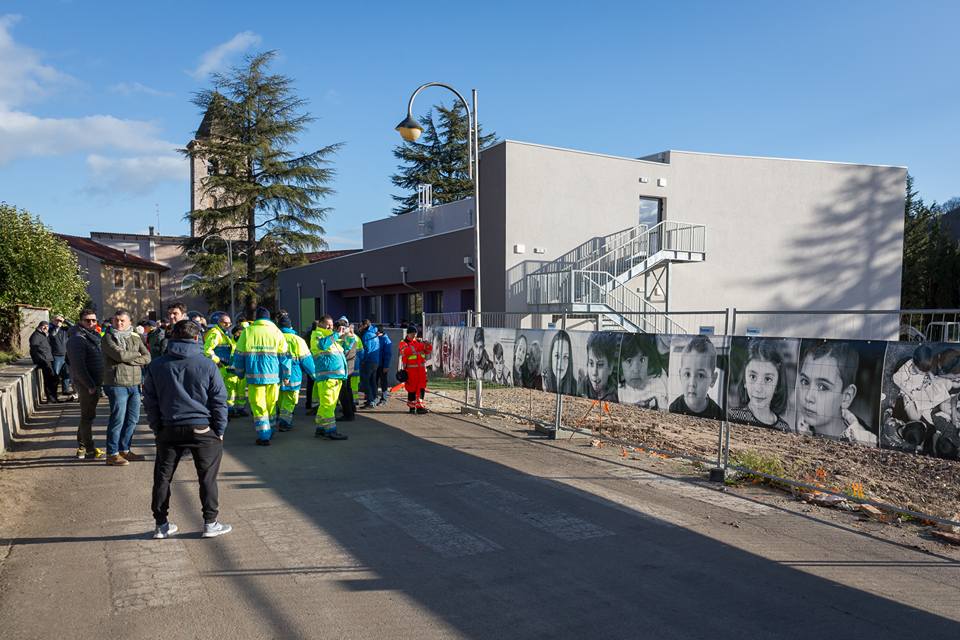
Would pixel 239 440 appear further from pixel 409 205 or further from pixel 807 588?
pixel 409 205

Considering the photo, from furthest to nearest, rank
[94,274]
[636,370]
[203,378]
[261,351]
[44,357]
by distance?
1. [94,274]
2. [44,357]
3. [261,351]
4. [636,370]
5. [203,378]

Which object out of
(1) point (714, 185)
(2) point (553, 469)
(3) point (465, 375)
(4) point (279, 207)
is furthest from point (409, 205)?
(2) point (553, 469)

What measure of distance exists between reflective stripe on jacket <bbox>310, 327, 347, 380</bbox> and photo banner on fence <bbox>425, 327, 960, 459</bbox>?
3.19 meters

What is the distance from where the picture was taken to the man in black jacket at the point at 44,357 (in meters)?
13.8

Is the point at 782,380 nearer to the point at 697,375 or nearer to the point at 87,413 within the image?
the point at 697,375

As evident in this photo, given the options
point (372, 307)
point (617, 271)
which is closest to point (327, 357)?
point (617, 271)

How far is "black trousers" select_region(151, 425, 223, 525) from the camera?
532 cm

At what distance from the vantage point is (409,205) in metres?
54.3

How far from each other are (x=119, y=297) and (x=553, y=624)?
58.1m

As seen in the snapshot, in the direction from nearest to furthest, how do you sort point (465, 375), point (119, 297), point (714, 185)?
point (465, 375) → point (714, 185) → point (119, 297)

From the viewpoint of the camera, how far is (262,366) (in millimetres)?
9039

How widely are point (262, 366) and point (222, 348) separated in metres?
2.13

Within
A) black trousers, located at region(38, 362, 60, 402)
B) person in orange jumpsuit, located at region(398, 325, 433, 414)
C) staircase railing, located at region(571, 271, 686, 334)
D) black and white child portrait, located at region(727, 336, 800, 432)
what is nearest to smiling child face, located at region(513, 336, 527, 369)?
person in orange jumpsuit, located at region(398, 325, 433, 414)

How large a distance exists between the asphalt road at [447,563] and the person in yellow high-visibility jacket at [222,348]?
3.08 meters
